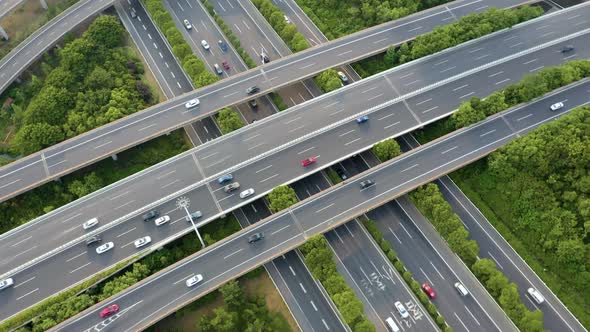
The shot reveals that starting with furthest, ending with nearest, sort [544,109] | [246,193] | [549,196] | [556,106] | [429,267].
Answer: [544,109], [556,106], [549,196], [246,193], [429,267]

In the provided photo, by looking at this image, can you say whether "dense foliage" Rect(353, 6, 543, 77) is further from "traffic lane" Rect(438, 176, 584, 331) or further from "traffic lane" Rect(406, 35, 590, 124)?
"traffic lane" Rect(438, 176, 584, 331)

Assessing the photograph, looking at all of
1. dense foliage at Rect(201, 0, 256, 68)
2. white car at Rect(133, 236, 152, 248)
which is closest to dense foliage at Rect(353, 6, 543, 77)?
dense foliage at Rect(201, 0, 256, 68)

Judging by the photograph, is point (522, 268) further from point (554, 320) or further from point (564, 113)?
point (564, 113)

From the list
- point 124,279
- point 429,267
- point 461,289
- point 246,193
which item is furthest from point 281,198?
point 461,289

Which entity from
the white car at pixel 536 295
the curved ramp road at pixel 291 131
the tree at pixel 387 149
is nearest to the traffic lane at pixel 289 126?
the curved ramp road at pixel 291 131

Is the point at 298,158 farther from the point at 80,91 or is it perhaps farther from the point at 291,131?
the point at 80,91

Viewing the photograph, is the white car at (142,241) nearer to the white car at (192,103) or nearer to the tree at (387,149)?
the white car at (192,103)
